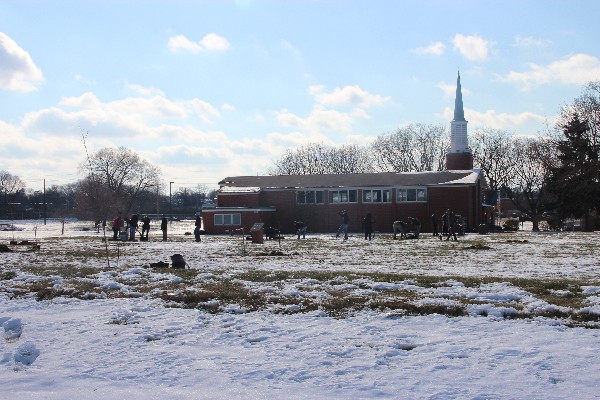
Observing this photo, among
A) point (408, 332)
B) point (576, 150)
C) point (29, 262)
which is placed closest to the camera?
point (408, 332)

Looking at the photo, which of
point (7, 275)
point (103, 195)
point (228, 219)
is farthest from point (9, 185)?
point (7, 275)

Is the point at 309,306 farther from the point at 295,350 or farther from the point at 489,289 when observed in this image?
the point at 489,289

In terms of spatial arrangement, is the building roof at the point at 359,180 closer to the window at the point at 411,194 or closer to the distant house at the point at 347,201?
the distant house at the point at 347,201

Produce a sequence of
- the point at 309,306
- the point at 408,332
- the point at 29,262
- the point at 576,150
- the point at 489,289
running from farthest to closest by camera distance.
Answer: the point at 576,150, the point at 29,262, the point at 489,289, the point at 309,306, the point at 408,332

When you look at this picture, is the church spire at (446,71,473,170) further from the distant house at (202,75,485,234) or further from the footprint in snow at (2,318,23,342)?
the footprint in snow at (2,318,23,342)

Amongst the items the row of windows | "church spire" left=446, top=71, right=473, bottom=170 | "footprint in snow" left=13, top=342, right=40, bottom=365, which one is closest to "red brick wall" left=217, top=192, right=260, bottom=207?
the row of windows

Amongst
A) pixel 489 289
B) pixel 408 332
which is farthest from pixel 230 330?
pixel 489 289

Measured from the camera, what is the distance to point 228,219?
56.8 m

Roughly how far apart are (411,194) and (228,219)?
1631 cm

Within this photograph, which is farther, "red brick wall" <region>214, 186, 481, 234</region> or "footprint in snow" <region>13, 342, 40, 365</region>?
"red brick wall" <region>214, 186, 481, 234</region>

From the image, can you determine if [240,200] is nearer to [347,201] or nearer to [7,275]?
[347,201]

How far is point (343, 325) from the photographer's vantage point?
9.10m

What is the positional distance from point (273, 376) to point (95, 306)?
4.90m

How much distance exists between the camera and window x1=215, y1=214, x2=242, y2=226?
56.5 metres
